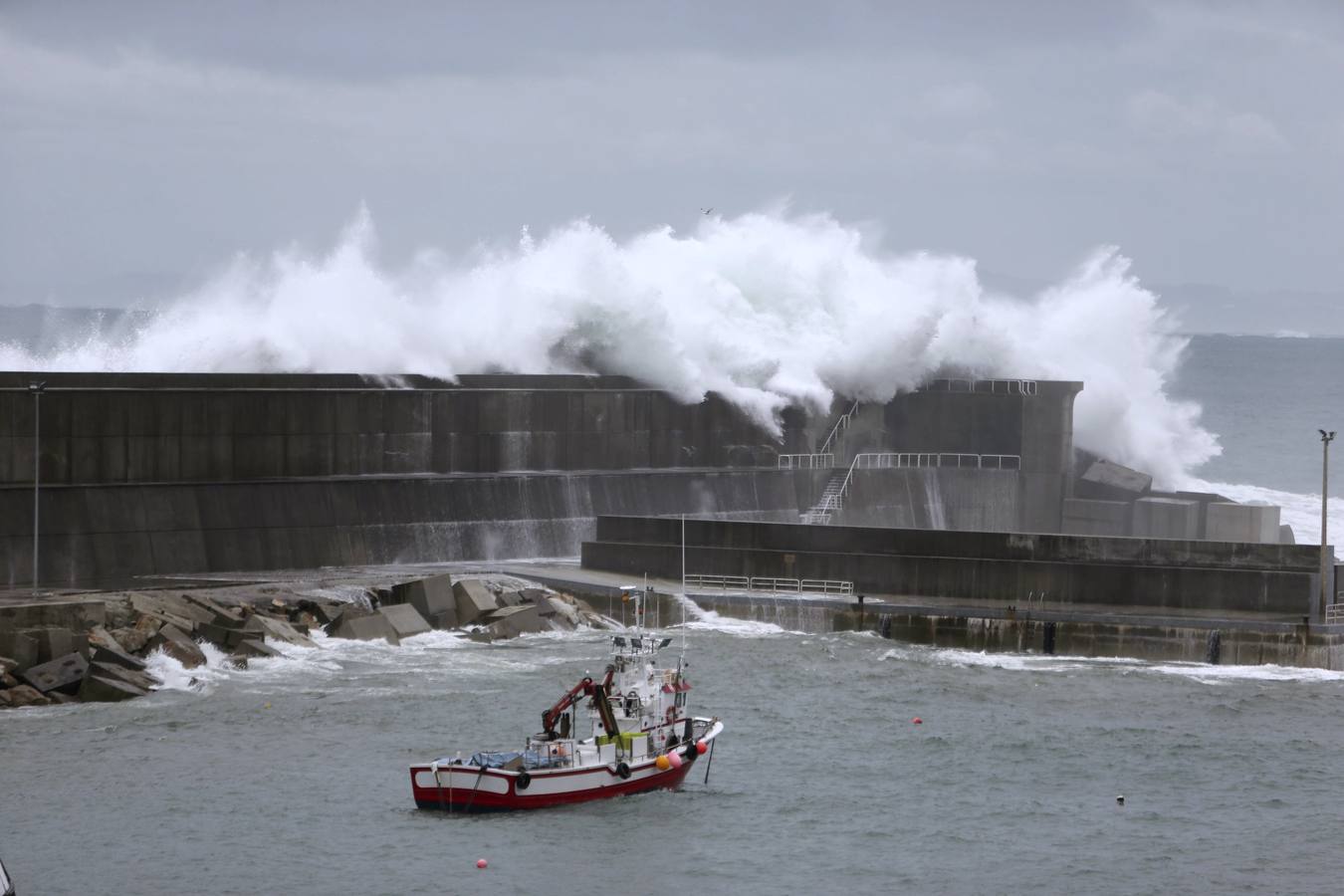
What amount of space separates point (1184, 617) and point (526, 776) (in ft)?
45.2

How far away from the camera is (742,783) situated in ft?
77.6

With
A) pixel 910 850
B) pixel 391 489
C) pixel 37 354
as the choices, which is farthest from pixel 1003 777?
pixel 37 354

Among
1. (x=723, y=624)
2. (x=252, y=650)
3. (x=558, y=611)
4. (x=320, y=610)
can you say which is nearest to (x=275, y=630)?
(x=252, y=650)

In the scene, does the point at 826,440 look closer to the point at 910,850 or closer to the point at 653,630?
the point at 653,630

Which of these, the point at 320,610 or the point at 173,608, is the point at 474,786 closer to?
the point at 173,608

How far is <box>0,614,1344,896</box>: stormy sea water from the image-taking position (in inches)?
792

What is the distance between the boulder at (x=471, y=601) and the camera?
3186cm

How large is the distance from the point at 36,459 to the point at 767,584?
12.6m

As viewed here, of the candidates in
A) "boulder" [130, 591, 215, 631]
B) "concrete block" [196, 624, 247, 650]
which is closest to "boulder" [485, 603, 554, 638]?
"concrete block" [196, 624, 247, 650]

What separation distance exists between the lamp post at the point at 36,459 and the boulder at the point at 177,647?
2821 mm

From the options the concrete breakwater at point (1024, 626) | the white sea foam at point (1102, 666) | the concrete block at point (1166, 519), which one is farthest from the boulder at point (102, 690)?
the concrete block at point (1166, 519)

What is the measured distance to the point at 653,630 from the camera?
32250 millimetres

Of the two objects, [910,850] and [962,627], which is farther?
[962,627]

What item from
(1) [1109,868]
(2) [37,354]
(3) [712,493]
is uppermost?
(2) [37,354]
